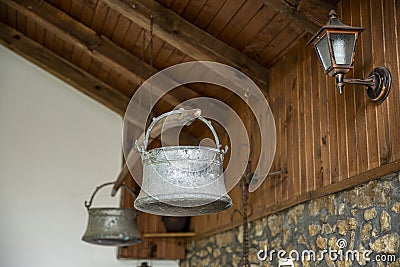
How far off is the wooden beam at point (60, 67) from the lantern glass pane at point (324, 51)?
367 centimetres

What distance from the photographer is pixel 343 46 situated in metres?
3.03

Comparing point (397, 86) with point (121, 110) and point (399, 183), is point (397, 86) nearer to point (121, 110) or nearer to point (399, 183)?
point (399, 183)

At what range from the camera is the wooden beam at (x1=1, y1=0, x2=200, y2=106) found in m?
5.43

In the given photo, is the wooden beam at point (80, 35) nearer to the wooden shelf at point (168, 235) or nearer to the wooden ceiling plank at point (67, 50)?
the wooden ceiling plank at point (67, 50)

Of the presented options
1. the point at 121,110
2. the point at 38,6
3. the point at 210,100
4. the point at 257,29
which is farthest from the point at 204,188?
the point at 121,110

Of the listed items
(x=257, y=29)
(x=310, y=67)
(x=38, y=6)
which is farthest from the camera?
(x=38, y=6)

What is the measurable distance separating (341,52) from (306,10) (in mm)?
673

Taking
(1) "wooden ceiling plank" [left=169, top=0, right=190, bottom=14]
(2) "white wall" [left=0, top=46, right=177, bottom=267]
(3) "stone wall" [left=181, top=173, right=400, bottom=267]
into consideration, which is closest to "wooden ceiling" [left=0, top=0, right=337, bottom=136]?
(1) "wooden ceiling plank" [left=169, top=0, right=190, bottom=14]

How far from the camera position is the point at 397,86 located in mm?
2979

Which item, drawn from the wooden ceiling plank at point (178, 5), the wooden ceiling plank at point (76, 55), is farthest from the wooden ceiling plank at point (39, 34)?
the wooden ceiling plank at point (178, 5)

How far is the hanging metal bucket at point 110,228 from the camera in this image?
200 inches

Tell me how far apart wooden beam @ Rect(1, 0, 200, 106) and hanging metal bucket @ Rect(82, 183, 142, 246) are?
1.20 meters

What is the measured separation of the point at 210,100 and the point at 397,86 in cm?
272

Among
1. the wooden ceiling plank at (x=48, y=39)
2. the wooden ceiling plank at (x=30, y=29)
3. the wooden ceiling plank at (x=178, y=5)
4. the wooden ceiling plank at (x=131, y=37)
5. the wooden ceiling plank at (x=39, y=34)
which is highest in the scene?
the wooden ceiling plank at (x=30, y=29)
